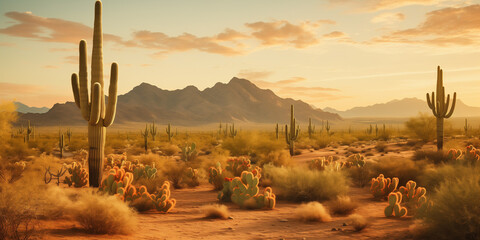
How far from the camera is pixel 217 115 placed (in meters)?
165

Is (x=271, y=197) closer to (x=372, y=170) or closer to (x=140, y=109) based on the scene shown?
(x=372, y=170)

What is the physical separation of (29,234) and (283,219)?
5901 mm

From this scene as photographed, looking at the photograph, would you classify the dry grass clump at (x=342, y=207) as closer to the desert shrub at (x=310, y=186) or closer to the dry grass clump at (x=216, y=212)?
the desert shrub at (x=310, y=186)

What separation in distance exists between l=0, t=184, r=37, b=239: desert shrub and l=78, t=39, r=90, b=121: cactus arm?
177 inches

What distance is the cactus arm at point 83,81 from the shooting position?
1159 cm

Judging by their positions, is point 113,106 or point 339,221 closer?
point 339,221

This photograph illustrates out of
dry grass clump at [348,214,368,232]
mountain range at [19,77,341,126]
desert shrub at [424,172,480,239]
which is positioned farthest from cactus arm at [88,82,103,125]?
mountain range at [19,77,341,126]

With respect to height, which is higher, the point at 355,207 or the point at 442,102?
the point at 442,102

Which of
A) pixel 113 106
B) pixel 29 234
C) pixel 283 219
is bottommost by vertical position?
pixel 283 219

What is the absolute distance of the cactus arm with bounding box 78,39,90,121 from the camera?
38.0 feet

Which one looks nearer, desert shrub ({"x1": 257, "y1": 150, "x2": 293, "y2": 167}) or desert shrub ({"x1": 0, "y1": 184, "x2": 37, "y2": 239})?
desert shrub ({"x1": 0, "y1": 184, "x2": 37, "y2": 239})

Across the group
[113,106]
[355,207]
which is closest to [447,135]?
[355,207]

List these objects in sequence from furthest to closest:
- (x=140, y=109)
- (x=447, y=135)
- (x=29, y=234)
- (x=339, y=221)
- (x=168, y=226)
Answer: (x=140, y=109), (x=447, y=135), (x=339, y=221), (x=168, y=226), (x=29, y=234)

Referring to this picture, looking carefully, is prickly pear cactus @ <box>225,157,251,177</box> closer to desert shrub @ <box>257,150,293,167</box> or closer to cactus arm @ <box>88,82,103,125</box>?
desert shrub @ <box>257,150,293,167</box>
